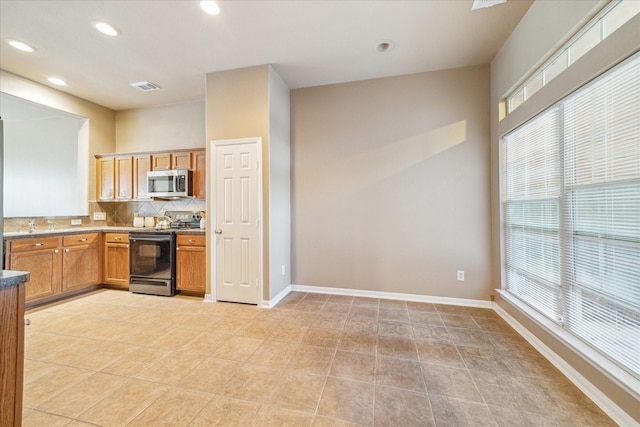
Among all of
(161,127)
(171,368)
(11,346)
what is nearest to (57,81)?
(161,127)

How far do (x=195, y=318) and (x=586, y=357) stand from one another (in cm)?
355

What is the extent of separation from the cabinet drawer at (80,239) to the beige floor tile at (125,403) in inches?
118

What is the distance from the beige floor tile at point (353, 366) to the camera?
6.36 ft

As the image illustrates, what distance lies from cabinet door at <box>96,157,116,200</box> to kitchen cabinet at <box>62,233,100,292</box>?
85cm

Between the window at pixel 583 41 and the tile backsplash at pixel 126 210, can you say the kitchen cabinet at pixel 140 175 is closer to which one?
the tile backsplash at pixel 126 210

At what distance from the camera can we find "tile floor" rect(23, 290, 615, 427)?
1570 millimetres

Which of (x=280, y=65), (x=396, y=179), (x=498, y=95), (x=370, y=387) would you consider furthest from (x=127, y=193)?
(x=498, y=95)

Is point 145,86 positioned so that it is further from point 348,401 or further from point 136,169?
point 348,401

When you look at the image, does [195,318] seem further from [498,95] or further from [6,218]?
[498,95]

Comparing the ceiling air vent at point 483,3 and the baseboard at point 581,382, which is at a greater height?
the ceiling air vent at point 483,3

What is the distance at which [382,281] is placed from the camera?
3631 millimetres

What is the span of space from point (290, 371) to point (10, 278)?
175 centimetres

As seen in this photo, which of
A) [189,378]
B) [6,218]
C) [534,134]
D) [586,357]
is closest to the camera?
[586,357]

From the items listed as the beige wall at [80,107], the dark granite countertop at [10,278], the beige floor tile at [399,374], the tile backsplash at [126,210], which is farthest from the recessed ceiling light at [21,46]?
the beige floor tile at [399,374]
